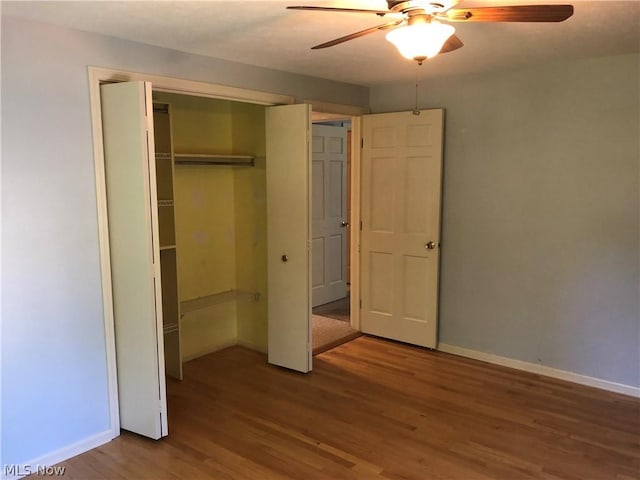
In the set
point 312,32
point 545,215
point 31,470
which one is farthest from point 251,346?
point 312,32

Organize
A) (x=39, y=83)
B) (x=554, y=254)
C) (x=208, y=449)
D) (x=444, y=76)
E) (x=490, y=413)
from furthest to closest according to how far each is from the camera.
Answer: (x=444, y=76) < (x=554, y=254) < (x=490, y=413) < (x=208, y=449) < (x=39, y=83)

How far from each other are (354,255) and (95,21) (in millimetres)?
3094

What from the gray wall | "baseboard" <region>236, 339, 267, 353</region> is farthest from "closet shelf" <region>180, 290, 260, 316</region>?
the gray wall

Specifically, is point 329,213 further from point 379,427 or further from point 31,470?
point 31,470

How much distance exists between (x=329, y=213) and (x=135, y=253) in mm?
3397

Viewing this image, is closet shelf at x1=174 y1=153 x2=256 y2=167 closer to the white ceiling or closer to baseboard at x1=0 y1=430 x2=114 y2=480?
the white ceiling

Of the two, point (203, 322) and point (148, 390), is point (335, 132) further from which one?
point (148, 390)

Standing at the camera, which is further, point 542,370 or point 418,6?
point 542,370

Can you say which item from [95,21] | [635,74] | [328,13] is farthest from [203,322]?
[635,74]

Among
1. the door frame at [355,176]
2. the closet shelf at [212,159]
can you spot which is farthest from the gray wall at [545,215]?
the closet shelf at [212,159]

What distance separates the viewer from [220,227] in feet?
15.3

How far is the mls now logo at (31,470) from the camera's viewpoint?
2.72m

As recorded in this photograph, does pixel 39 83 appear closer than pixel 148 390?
Yes

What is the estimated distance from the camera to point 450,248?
452 centimetres
